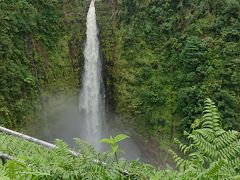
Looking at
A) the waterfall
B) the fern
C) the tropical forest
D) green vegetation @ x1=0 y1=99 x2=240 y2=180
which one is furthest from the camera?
the waterfall

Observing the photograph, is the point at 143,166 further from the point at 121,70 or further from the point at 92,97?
the point at 92,97

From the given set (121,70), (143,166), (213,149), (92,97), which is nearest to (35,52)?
(92,97)

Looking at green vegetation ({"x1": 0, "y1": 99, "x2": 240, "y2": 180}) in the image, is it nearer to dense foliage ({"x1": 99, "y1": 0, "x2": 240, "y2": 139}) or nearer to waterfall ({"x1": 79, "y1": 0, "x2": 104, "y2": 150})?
dense foliage ({"x1": 99, "y1": 0, "x2": 240, "y2": 139})

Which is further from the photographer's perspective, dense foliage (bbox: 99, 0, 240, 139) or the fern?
dense foliage (bbox: 99, 0, 240, 139)

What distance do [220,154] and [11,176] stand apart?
1.77 meters

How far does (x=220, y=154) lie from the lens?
9.24ft

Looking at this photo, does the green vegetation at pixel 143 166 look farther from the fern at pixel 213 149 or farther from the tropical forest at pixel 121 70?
the tropical forest at pixel 121 70

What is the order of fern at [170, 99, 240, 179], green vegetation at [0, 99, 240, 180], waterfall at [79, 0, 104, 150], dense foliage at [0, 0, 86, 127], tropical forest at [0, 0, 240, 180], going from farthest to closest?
waterfall at [79, 0, 104, 150] → tropical forest at [0, 0, 240, 180] → dense foliage at [0, 0, 86, 127] → fern at [170, 99, 240, 179] → green vegetation at [0, 99, 240, 180]

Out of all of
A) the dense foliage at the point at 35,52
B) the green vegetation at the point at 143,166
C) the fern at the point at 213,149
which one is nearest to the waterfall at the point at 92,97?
the dense foliage at the point at 35,52

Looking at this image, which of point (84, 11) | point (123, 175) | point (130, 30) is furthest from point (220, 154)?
point (84, 11)

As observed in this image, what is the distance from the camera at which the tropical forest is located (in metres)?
15.5

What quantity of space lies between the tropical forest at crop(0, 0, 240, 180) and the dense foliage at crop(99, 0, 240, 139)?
0.17 ft

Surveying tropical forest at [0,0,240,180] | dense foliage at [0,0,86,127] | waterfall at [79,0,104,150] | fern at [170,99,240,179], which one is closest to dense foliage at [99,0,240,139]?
tropical forest at [0,0,240,180]

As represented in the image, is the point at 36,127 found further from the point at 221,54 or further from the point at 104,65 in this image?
the point at 221,54
